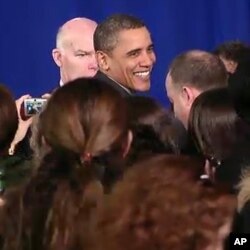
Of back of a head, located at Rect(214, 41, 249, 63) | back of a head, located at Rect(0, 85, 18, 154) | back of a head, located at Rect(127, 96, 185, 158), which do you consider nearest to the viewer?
back of a head, located at Rect(0, 85, 18, 154)

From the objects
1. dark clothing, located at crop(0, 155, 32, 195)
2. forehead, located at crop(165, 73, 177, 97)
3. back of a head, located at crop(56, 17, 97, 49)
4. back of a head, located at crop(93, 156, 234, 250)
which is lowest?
forehead, located at crop(165, 73, 177, 97)

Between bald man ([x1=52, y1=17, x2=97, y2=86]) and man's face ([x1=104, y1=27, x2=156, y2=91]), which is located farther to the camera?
bald man ([x1=52, y1=17, x2=97, y2=86])

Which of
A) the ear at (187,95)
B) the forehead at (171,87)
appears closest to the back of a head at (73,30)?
the forehead at (171,87)

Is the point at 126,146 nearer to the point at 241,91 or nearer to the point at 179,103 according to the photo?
the point at 241,91

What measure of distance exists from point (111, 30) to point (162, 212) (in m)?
1.79

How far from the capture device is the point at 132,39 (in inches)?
124

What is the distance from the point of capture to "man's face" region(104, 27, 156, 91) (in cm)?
308

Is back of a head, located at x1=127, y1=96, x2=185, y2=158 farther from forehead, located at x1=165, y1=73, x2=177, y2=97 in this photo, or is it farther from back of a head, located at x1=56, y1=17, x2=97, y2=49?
back of a head, located at x1=56, y1=17, x2=97, y2=49

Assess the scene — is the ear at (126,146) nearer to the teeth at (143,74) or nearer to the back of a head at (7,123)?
the back of a head at (7,123)

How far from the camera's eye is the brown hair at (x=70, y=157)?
1.62 m

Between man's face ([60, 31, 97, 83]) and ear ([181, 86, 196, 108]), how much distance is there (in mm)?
718

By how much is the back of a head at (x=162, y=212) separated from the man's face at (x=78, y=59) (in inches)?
84.0

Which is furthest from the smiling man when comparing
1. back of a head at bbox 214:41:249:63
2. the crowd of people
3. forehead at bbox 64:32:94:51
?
back of a head at bbox 214:41:249:63

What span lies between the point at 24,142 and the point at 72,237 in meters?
1.24
